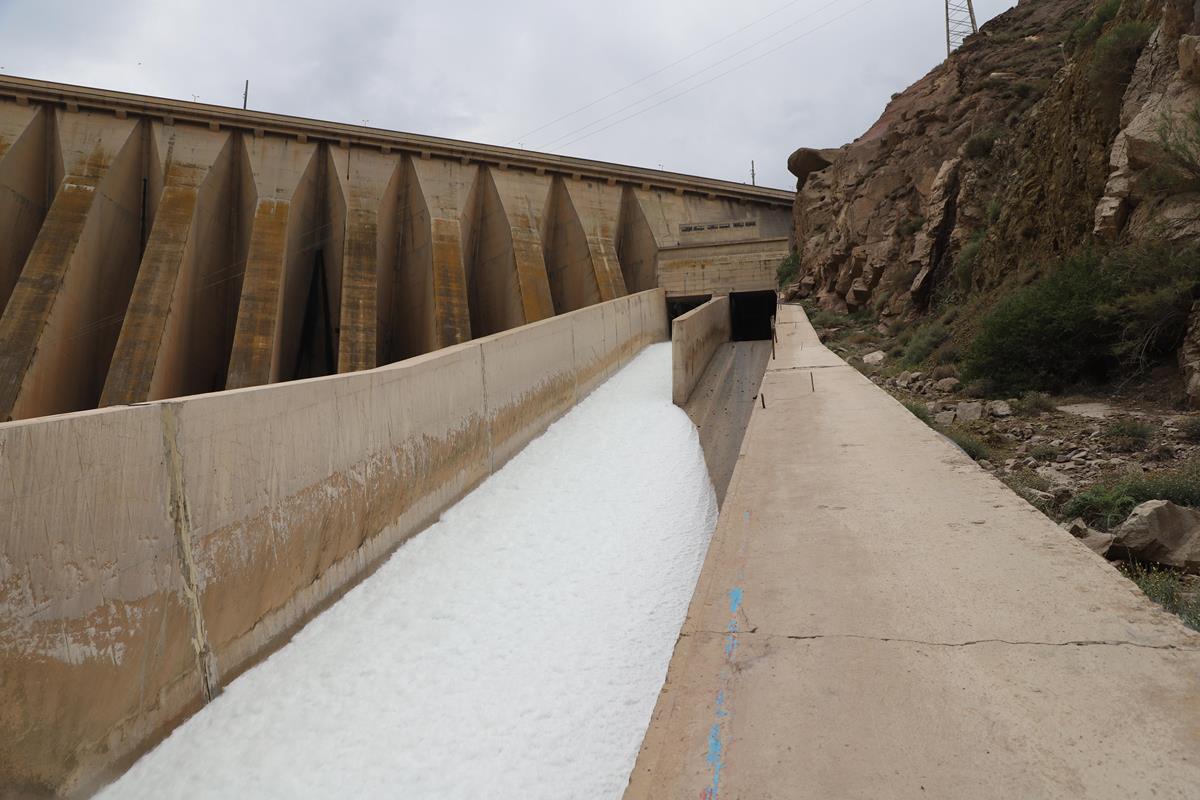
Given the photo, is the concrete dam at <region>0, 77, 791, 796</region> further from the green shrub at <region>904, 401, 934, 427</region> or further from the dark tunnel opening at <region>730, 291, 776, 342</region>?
the green shrub at <region>904, 401, 934, 427</region>

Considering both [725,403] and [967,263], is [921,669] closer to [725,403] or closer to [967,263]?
[725,403]

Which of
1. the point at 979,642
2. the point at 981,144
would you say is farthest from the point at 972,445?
the point at 981,144

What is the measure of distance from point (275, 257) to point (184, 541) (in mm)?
18955

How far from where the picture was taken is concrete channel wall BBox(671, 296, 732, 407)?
12.1 metres

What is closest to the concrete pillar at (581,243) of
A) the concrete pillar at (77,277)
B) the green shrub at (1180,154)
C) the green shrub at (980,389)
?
the concrete pillar at (77,277)

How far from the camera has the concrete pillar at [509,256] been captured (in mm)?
23109

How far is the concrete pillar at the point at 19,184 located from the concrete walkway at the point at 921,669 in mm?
23844

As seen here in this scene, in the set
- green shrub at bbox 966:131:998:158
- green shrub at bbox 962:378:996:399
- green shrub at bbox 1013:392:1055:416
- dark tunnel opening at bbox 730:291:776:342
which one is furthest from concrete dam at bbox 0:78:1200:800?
dark tunnel opening at bbox 730:291:776:342

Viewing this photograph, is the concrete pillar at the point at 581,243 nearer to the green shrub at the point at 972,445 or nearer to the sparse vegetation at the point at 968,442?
the sparse vegetation at the point at 968,442

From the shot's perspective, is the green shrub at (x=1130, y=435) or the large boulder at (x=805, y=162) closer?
the green shrub at (x=1130, y=435)

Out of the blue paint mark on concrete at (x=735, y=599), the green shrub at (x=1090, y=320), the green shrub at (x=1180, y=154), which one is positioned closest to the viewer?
the blue paint mark on concrete at (x=735, y=599)

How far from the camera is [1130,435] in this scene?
6.13 metres

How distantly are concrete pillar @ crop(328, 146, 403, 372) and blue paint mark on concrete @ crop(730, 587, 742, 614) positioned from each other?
1813cm

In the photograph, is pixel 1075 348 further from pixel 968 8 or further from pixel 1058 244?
pixel 968 8
